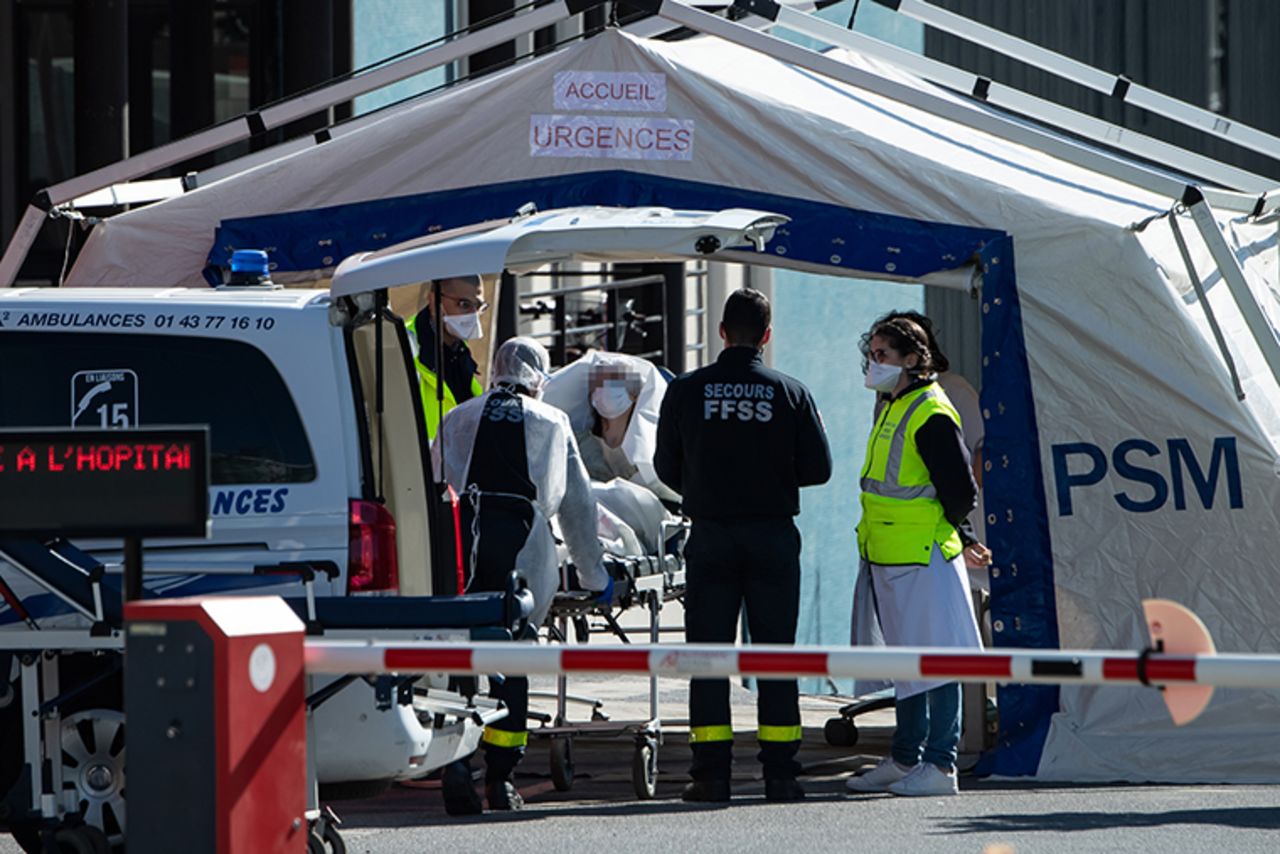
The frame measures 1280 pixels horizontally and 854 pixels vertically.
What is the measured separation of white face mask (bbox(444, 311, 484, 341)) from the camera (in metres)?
9.67

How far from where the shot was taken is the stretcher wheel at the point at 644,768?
9.01 meters

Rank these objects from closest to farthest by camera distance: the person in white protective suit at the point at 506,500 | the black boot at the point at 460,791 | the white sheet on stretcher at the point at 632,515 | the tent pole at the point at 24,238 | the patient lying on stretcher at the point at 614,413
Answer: the black boot at the point at 460,791 → the person in white protective suit at the point at 506,500 → the white sheet on stretcher at the point at 632,515 → the tent pole at the point at 24,238 → the patient lying on stretcher at the point at 614,413

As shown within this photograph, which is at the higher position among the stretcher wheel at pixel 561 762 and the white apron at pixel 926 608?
the white apron at pixel 926 608

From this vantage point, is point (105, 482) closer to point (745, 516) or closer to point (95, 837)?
point (95, 837)

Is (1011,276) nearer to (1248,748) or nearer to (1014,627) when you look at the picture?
(1014,627)

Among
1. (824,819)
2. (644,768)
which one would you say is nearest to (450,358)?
(644,768)

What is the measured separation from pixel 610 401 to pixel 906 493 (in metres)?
2.67

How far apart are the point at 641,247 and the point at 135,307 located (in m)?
1.65

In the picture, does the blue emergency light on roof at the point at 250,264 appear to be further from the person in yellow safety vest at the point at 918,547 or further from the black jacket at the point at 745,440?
the person in yellow safety vest at the point at 918,547

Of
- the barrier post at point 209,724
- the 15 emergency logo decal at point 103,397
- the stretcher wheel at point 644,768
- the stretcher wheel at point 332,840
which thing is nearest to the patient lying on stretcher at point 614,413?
the stretcher wheel at point 644,768

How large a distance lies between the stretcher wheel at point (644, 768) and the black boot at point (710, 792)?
0.86 ft

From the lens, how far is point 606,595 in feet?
31.2

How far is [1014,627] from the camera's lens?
9664 mm

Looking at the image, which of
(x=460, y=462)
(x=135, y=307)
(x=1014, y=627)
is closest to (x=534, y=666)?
(x=135, y=307)
